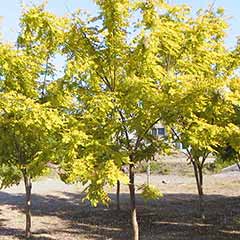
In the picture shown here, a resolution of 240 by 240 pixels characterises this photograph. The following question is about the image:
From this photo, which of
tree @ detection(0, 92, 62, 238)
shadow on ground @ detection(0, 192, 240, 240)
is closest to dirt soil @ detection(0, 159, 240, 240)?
shadow on ground @ detection(0, 192, 240, 240)

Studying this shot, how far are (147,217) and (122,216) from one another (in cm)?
114

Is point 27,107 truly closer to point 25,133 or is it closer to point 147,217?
point 25,133

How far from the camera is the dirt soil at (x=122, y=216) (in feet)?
47.4

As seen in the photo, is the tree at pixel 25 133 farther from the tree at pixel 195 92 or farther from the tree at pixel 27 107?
→ the tree at pixel 195 92

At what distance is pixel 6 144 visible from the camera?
12992mm

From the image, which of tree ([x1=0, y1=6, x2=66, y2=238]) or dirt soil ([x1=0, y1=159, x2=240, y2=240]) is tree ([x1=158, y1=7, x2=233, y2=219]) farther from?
dirt soil ([x1=0, y1=159, x2=240, y2=240])

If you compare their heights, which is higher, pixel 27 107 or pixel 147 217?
pixel 27 107

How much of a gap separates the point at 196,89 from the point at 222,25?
244 cm

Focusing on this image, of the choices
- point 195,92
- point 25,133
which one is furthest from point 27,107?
point 195,92

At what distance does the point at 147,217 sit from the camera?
18031 millimetres

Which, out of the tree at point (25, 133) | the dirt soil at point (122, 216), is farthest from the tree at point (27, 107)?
the dirt soil at point (122, 216)

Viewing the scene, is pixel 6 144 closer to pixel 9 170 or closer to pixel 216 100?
pixel 9 170

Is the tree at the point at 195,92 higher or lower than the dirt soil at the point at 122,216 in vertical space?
higher

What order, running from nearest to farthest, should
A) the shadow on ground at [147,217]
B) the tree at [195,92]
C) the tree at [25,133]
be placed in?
1. the tree at [195,92]
2. the tree at [25,133]
3. the shadow on ground at [147,217]
